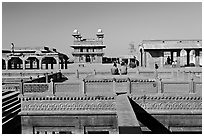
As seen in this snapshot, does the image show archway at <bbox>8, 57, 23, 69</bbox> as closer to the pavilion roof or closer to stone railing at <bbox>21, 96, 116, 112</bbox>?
the pavilion roof

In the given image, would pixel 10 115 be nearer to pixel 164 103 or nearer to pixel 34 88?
pixel 34 88

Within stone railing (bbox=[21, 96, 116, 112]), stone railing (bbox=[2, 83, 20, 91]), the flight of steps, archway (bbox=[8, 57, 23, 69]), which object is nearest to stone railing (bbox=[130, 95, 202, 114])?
stone railing (bbox=[21, 96, 116, 112])

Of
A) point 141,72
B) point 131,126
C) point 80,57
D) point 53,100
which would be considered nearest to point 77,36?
point 80,57

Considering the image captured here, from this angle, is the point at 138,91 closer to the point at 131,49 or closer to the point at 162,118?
the point at 162,118

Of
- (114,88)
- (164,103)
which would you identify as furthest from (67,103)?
(164,103)

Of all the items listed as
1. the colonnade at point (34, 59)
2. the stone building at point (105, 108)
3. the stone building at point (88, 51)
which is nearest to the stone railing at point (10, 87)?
the stone building at point (105, 108)

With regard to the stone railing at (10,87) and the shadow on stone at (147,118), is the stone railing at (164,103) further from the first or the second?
the stone railing at (10,87)

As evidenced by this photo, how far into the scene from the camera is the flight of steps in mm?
9726

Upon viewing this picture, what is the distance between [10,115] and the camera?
34.7 ft

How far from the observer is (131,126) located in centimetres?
577

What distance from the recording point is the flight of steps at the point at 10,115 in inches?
383

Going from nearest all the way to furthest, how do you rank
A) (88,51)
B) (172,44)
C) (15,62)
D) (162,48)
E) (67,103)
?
(67,103)
(162,48)
(172,44)
(15,62)
(88,51)

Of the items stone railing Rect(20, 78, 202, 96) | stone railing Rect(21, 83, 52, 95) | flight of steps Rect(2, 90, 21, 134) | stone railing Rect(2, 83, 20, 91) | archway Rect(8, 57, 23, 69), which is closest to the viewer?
flight of steps Rect(2, 90, 21, 134)

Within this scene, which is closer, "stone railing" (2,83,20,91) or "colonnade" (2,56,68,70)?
"stone railing" (2,83,20,91)
